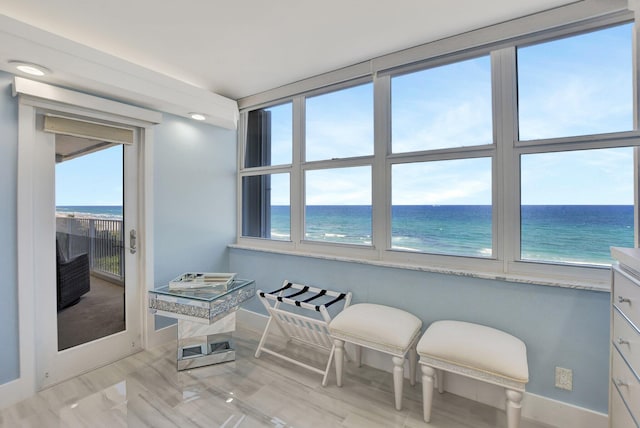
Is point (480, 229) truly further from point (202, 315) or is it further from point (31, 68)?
point (31, 68)

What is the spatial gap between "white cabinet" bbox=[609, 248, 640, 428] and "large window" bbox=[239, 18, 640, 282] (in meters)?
0.47

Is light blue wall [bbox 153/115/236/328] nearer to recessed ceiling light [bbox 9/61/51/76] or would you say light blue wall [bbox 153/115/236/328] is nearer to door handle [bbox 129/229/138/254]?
door handle [bbox 129/229/138/254]

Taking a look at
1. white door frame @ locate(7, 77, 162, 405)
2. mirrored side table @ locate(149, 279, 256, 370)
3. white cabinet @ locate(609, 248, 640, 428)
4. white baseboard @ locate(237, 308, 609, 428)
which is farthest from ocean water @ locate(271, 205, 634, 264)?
white door frame @ locate(7, 77, 162, 405)

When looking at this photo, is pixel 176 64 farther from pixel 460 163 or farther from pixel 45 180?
pixel 460 163

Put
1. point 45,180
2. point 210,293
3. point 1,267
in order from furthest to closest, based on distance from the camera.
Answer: point 210,293, point 45,180, point 1,267

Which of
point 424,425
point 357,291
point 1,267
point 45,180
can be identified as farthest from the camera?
point 357,291

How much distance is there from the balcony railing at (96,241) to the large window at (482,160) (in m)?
1.54

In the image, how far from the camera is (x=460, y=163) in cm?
213

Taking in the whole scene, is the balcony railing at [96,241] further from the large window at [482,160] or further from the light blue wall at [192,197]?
the large window at [482,160]

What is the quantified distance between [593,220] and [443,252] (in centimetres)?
88

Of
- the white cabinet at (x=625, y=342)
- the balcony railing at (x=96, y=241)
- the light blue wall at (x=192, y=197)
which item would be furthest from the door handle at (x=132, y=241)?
the white cabinet at (x=625, y=342)

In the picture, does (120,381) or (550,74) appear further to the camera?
(120,381)

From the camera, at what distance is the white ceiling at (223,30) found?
5.67 ft

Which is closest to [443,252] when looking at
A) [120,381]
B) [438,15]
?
[438,15]
